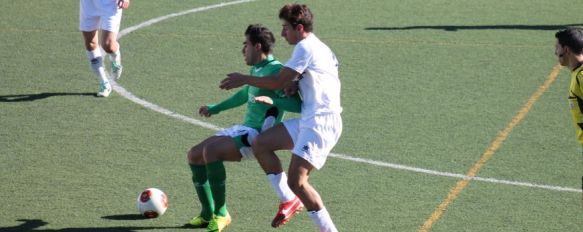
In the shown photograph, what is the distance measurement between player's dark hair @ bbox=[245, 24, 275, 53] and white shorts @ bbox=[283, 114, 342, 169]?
751 millimetres

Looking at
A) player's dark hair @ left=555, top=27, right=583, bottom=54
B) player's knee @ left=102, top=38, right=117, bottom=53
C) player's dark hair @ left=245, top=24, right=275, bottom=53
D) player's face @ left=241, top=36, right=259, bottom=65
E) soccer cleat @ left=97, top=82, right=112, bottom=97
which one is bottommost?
soccer cleat @ left=97, top=82, right=112, bottom=97

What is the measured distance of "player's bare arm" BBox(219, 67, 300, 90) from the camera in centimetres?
845

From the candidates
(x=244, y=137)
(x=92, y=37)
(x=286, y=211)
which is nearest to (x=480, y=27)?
(x=92, y=37)

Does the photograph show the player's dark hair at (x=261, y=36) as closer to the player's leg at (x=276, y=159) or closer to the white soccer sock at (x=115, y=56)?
the player's leg at (x=276, y=159)

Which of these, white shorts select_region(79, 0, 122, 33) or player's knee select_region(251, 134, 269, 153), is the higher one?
white shorts select_region(79, 0, 122, 33)

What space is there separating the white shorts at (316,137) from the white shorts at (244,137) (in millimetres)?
515

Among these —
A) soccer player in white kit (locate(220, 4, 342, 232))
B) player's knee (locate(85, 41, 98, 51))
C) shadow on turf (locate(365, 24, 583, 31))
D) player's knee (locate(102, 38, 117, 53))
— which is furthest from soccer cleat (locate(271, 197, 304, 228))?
shadow on turf (locate(365, 24, 583, 31))

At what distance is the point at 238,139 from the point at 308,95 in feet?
2.58

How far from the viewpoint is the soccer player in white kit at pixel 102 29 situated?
13328 mm

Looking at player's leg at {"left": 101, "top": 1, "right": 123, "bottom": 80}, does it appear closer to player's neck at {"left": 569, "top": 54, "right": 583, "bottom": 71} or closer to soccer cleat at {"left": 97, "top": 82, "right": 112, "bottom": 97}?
soccer cleat at {"left": 97, "top": 82, "right": 112, "bottom": 97}

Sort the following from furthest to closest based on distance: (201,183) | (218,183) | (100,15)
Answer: (100,15), (201,183), (218,183)

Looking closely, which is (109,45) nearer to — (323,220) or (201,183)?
(201,183)

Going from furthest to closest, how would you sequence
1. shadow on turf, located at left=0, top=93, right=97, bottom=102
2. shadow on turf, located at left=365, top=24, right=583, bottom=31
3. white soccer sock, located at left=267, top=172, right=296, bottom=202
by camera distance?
shadow on turf, located at left=365, top=24, right=583, bottom=31 < shadow on turf, located at left=0, top=93, right=97, bottom=102 < white soccer sock, located at left=267, top=172, right=296, bottom=202

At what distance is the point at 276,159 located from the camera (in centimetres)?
899
